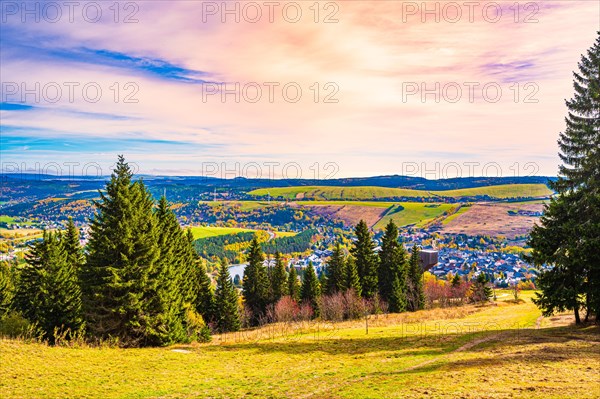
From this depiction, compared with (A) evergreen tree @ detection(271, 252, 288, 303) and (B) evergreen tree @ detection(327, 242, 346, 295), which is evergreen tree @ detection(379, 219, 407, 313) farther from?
(A) evergreen tree @ detection(271, 252, 288, 303)

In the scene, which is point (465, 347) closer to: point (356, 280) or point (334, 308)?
point (334, 308)

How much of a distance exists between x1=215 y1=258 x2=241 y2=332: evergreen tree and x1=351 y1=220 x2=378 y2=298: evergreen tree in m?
21.5

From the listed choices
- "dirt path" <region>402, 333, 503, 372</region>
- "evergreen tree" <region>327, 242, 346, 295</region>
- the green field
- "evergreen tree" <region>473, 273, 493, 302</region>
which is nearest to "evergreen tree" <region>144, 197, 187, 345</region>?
the green field

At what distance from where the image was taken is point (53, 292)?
3762 centimetres

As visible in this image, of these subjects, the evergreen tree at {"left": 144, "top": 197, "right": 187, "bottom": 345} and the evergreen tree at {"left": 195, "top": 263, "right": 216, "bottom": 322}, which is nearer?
the evergreen tree at {"left": 144, "top": 197, "right": 187, "bottom": 345}

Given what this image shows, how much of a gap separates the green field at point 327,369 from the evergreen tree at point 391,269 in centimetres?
3812

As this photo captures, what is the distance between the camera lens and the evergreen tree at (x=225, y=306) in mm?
58938

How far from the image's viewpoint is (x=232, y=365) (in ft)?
68.3

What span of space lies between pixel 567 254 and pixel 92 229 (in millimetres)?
33438

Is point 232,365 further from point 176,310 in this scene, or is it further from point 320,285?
point 320,285

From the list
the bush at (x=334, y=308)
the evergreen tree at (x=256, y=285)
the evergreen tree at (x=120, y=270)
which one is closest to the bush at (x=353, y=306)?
the bush at (x=334, y=308)

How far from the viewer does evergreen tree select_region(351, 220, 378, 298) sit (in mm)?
65812

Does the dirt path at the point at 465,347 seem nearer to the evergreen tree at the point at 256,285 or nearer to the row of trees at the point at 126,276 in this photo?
the row of trees at the point at 126,276

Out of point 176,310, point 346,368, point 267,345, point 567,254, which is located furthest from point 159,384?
point 567,254
